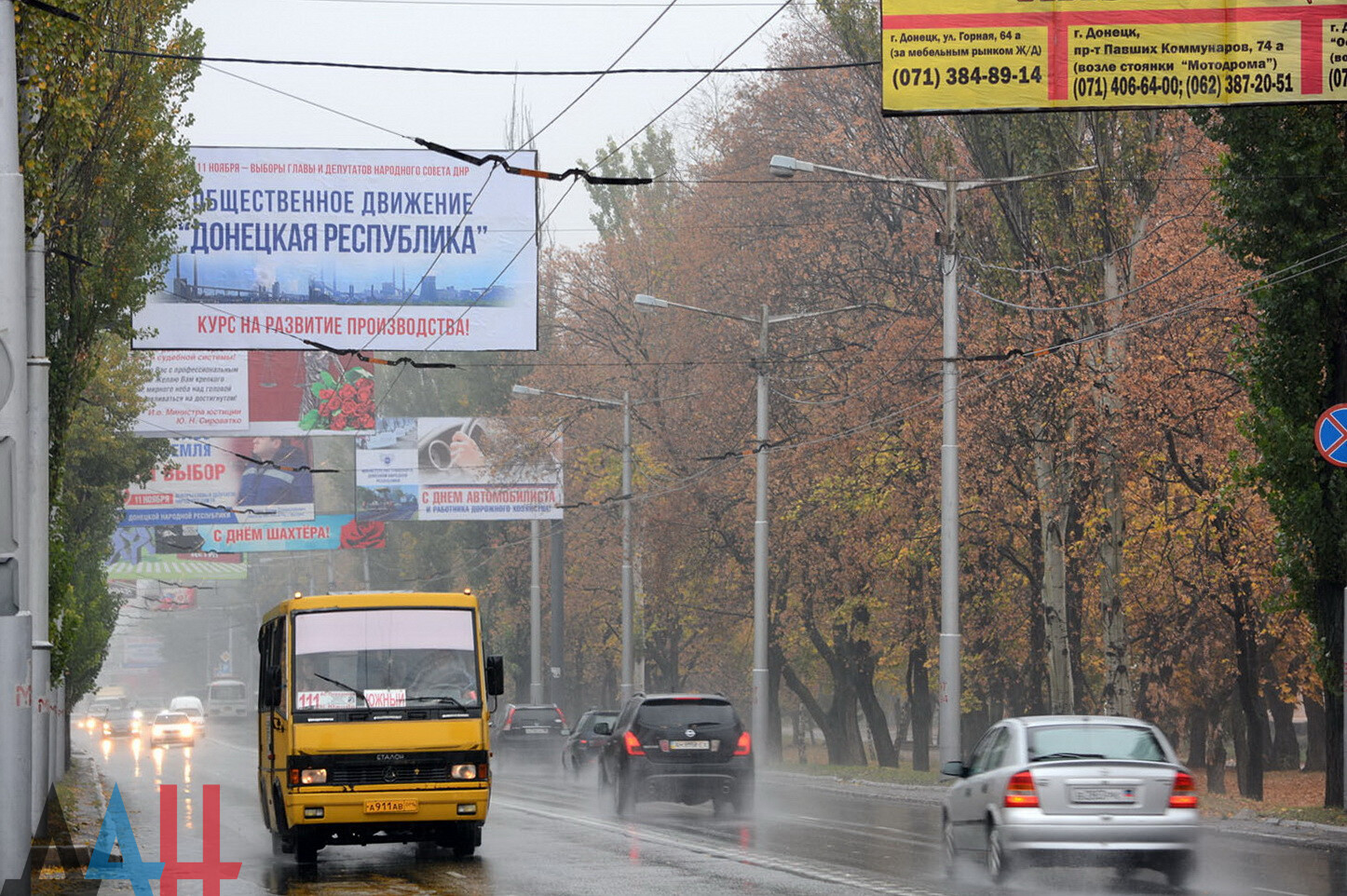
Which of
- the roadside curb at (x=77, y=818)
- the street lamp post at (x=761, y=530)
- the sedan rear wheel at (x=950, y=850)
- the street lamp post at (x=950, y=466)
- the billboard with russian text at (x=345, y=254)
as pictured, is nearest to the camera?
the sedan rear wheel at (x=950, y=850)

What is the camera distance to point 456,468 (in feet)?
196

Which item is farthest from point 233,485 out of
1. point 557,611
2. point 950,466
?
point 950,466

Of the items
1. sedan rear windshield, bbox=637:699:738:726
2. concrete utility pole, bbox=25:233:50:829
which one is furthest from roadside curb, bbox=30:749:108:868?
sedan rear windshield, bbox=637:699:738:726

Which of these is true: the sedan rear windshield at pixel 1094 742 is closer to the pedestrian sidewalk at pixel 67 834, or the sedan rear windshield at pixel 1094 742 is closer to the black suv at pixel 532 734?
the pedestrian sidewalk at pixel 67 834

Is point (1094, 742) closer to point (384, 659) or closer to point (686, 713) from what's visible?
point (384, 659)

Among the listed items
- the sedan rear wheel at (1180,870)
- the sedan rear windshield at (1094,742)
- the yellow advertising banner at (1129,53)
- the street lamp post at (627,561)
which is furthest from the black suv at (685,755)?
the street lamp post at (627,561)

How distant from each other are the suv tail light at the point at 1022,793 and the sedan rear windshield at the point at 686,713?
36.6ft

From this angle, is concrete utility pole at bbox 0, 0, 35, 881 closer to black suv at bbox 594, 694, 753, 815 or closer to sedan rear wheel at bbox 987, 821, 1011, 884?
sedan rear wheel at bbox 987, 821, 1011, 884

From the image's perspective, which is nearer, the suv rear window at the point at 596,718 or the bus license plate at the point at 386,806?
the bus license plate at the point at 386,806

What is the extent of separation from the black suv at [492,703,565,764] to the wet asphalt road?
18962mm

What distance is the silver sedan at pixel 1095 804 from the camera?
15.0 meters

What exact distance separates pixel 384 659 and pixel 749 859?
3.72 metres

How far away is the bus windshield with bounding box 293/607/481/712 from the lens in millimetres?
18234

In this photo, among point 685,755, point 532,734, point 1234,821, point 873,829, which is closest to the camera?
point 873,829
